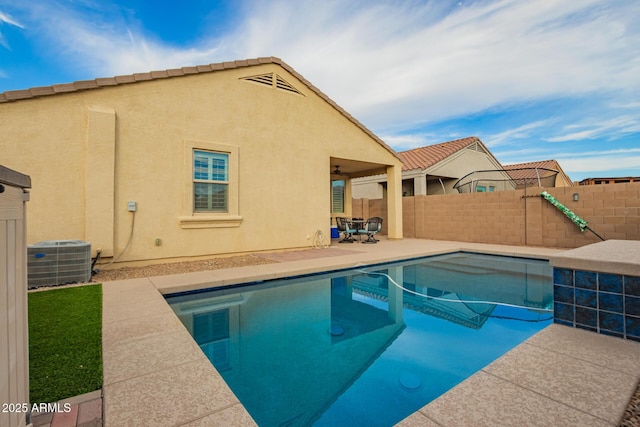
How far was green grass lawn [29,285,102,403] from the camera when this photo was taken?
86.2 inches

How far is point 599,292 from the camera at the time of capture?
2957 mm

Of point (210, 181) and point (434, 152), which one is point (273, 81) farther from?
point (434, 152)

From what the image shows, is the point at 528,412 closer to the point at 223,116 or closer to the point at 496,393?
the point at 496,393

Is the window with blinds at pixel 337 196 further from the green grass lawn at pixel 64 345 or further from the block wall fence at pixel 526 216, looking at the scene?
the green grass lawn at pixel 64 345

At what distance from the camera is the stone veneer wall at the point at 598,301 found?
279 cm

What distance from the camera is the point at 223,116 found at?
8188mm

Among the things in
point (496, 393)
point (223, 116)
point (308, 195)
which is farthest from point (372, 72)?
point (496, 393)

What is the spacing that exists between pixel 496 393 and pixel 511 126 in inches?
1083

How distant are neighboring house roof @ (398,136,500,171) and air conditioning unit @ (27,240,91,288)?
15.6m

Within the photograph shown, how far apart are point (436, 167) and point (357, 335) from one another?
1510 cm

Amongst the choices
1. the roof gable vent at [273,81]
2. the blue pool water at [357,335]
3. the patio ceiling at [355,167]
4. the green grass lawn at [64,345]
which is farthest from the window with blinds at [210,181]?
the patio ceiling at [355,167]

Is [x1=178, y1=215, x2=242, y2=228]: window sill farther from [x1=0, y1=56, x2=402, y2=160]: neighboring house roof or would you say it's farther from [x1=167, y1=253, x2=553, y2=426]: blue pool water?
[x1=0, y1=56, x2=402, y2=160]: neighboring house roof

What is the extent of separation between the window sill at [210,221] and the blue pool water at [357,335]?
2.80 m

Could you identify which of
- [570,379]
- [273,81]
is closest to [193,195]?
[273,81]
